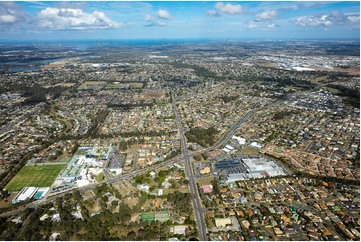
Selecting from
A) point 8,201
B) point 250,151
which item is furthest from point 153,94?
point 8,201

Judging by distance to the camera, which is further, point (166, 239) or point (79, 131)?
point (79, 131)

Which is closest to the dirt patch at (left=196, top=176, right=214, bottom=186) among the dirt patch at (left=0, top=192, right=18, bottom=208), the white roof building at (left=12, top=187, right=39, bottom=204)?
the white roof building at (left=12, top=187, right=39, bottom=204)

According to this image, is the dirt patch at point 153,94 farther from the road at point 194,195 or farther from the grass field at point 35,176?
the grass field at point 35,176

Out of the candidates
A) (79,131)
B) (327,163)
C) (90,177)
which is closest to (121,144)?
(90,177)

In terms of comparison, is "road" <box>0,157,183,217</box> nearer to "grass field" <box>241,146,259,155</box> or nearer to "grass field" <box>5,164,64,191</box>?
"grass field" <box>5,164,64,191</box>

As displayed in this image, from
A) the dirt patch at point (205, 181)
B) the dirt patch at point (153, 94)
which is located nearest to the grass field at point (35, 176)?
the dirt patch at point (205, 181)

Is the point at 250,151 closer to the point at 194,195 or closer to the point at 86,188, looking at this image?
the point at 194,195

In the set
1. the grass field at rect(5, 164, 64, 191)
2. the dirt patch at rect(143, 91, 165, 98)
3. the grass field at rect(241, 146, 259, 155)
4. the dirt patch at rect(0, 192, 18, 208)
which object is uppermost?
the dirt patch at rect(0, 192, 18, 208)

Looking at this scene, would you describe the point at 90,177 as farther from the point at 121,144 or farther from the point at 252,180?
the point at 252,180
